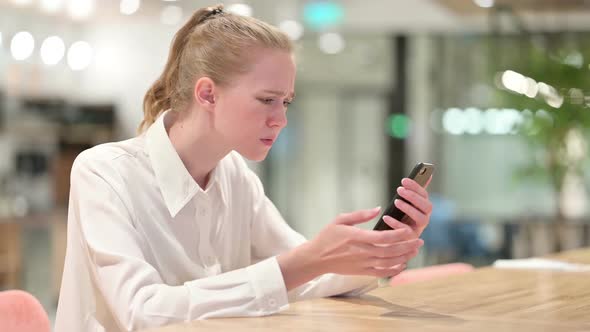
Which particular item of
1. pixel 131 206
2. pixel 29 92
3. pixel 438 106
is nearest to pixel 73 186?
pixel 131 206

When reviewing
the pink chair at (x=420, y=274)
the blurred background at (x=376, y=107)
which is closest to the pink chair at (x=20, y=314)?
the pink chair at (x=420, y=274)

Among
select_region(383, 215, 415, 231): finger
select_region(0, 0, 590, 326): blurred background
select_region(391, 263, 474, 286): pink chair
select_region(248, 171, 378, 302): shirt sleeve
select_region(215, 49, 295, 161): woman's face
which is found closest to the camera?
select_region(383, 215, 415, 231): finger

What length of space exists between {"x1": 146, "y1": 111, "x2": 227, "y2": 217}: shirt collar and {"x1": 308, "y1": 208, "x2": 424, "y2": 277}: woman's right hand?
1.22ft

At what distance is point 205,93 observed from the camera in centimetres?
200

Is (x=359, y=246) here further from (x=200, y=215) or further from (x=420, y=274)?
(x=420, y=274)

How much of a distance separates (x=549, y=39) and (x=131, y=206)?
28.2ft

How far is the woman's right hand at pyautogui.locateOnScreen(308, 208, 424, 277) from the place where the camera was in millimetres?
1687

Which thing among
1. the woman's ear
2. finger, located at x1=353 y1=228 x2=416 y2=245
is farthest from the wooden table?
the woman's ear

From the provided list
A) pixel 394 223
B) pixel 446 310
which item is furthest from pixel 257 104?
pixel 446 310

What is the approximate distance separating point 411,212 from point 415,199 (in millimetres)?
27

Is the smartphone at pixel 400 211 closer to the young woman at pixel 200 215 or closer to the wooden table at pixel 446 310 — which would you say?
the young woman at pixel 200 215

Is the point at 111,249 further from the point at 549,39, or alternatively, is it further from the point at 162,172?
the point at 549,39

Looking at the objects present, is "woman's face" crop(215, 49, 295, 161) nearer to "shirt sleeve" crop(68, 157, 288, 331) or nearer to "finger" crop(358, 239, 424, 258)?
"shirt sleeve" crop(68, 157, 288, 331)

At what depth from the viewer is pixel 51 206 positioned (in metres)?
9.05
